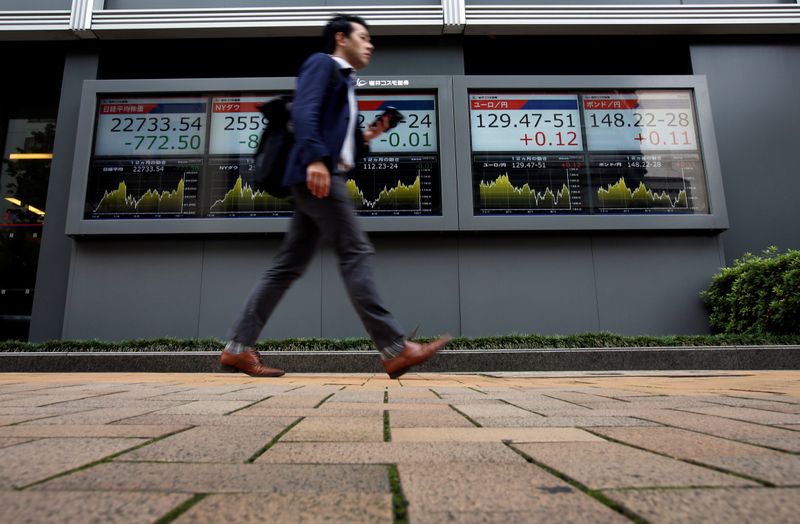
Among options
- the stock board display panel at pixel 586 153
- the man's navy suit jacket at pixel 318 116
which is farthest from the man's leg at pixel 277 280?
the stock board display panel at pixel 586 153

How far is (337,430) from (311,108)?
1.64 metres

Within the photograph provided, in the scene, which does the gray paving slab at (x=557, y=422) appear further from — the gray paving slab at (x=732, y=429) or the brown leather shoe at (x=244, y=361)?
the brown leather shoe at (x=244, y=361)

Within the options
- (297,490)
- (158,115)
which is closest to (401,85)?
(158,115)

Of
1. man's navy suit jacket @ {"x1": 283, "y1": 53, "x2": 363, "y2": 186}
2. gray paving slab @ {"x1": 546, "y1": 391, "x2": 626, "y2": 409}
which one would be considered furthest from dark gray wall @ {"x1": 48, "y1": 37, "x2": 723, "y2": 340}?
gray paving slab @ {"x1": 546, "y1": 391, "x2": 626, "y2": 409}

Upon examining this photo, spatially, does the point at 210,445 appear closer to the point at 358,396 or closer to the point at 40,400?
the point at 358,396

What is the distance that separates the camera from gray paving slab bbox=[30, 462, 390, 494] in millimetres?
702

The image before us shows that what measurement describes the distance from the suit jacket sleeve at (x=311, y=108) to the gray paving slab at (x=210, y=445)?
1408 millimetres

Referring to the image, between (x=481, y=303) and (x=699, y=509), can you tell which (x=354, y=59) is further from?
(x=481, y=303)

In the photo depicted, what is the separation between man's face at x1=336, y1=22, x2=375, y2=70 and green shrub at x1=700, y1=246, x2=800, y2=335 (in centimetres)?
531

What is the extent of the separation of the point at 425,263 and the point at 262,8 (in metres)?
4.71

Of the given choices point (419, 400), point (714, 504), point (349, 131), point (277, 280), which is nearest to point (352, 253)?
point (277, 280)

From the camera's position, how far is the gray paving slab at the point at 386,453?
35.1 inches

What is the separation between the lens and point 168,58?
8.00 meters

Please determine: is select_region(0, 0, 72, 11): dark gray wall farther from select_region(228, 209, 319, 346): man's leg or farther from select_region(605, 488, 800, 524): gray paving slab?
select_region(605, 488, 800, 524): gray paving slab
